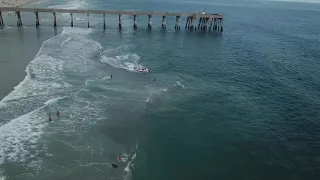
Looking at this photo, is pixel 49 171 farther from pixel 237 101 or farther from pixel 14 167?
pixel 237 101

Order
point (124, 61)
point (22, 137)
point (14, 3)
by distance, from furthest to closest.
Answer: point (14, 3) < point (124, 61) < point (22, 137)

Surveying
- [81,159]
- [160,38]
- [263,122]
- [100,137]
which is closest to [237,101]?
[263,122]

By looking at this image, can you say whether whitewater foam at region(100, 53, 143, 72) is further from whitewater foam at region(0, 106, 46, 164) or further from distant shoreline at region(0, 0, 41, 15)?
distant shoreline at region(0, 0, 41, 15)

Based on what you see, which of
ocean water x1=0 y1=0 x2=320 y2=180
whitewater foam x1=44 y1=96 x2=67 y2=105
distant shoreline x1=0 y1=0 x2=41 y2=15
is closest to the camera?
ocean water x1=0 y1=0 x2=320 y2=180

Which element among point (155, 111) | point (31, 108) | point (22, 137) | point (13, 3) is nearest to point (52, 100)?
point (31, 108)

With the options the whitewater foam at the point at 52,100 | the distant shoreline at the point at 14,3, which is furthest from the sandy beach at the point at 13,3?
the whitewater foam at the point at 52,100

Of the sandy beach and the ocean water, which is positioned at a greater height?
the sandy beach

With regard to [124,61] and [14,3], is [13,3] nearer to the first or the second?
[14,3]

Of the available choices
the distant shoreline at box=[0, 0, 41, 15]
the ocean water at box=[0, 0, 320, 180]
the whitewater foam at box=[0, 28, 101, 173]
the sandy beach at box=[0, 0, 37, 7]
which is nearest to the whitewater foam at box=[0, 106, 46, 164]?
the whitewater foam at box=[0, 28, 101, 173]

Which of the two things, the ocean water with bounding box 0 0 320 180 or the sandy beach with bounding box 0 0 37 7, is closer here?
the ocean water with bounding box 0 0 320 180
